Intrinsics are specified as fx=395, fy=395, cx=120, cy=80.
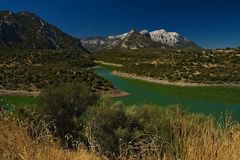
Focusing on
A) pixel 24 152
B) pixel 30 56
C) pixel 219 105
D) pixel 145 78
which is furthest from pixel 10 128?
pixel 30 56

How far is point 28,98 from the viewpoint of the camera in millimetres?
51562

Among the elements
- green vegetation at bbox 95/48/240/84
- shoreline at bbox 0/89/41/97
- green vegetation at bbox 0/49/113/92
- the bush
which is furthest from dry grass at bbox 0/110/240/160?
green vegetation at bbox 95/48/240/84

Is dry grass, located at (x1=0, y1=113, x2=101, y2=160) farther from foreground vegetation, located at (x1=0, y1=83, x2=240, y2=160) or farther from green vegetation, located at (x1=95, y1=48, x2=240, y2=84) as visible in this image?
green vegetation, located at (x1=95, y1=48, x2=240, y2=84)

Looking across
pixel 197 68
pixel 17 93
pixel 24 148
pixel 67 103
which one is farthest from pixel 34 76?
pixel 24 148

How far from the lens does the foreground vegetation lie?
3.91 metres

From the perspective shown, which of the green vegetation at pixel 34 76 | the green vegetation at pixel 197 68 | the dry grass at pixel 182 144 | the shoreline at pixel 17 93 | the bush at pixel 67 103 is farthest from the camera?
the green vegetation at pixel 197 68

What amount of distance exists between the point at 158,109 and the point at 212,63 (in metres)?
72.0

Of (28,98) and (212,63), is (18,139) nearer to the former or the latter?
(28,98)

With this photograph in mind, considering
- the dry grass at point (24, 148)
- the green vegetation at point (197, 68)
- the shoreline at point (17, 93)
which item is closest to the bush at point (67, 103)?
the dry grass at point (24, 148)

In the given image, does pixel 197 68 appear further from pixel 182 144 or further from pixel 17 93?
pixel 182 144

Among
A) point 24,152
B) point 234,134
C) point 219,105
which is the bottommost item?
point 219,105

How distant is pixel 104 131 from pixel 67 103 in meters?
6.41

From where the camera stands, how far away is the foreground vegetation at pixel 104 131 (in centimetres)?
391

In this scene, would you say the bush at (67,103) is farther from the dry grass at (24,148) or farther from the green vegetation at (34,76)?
the green vegetation at (34,76)
